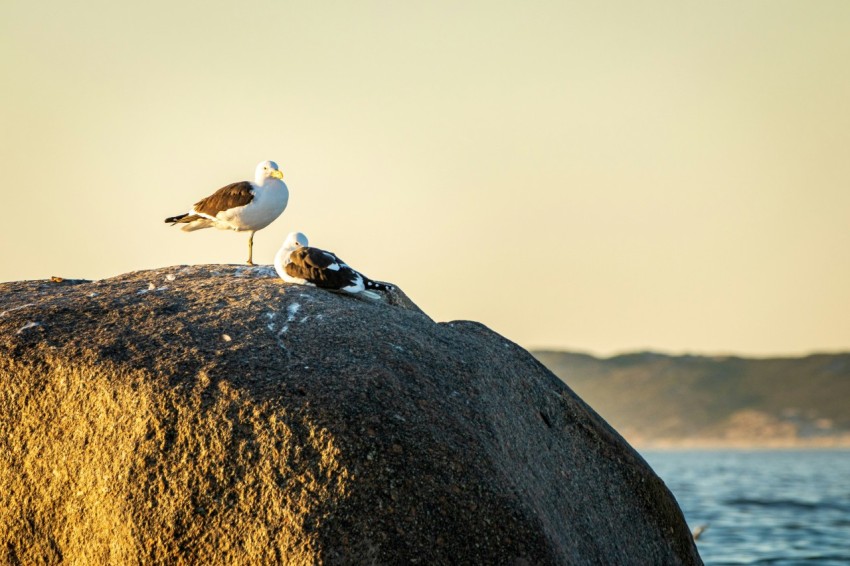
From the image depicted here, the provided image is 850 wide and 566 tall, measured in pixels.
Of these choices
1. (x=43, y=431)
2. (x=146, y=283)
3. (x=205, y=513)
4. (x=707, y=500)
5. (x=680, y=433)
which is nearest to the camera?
(x=205, y=513)

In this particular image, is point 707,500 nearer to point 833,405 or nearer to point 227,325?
point 227,325

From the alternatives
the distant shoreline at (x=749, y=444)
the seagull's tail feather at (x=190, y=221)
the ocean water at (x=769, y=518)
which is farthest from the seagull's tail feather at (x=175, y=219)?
the distant shoreline at (x=749, y=444)

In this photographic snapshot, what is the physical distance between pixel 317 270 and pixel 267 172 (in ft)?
10.3

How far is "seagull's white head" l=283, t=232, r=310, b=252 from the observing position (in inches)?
421

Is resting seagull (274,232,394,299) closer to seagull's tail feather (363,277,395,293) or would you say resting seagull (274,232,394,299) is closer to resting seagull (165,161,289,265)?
seagull's tail feather (363,277,395,293)

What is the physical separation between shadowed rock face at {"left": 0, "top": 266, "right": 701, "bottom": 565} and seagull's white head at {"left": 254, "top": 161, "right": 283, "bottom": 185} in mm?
3229

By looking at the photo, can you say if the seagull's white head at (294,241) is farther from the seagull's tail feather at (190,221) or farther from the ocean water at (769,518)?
the ocean water at (769,518)

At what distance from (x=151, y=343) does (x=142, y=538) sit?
1496 mm

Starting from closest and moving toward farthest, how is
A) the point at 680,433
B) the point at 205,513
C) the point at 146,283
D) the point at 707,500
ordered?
the point at 205,513, the point at 146,283, the point at 707,500, the point at 680,433

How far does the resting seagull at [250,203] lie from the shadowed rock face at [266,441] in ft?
9.69

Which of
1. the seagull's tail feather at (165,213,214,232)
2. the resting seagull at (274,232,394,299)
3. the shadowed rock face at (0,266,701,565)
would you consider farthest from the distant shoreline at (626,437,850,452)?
the shadowed rock face at (0,266,701,565)

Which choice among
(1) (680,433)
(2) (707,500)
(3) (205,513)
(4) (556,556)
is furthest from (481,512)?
(1) (680,433)

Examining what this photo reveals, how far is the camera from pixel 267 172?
13109 mm

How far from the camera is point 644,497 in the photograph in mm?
10758
